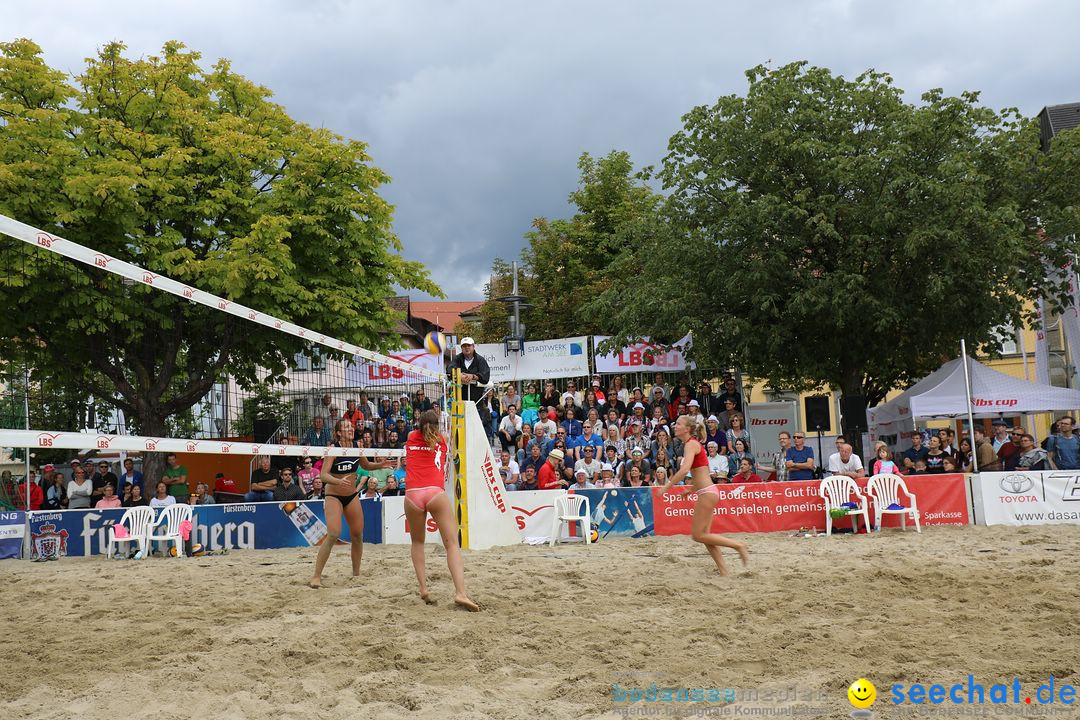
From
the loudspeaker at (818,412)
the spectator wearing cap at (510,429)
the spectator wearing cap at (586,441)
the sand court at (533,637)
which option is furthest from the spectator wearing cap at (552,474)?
the sand court at (533,637)

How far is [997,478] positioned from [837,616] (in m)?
8.05

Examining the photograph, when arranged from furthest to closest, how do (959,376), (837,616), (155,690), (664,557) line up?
(959,376) → (664,557) → (837,616) → (155,690)

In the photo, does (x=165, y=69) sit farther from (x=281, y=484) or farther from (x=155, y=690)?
(x=155, y=690)

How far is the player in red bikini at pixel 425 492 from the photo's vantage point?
714cm

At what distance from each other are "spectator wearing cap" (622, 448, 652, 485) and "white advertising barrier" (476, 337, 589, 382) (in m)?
5.12

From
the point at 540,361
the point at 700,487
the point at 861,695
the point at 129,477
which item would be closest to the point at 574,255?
the point at 540,361

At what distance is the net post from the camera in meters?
11.4

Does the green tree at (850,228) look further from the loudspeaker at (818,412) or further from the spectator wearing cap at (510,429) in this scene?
the spectator wearing cap at (510,429)

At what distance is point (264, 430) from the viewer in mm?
17016

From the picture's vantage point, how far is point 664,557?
32.2 feet

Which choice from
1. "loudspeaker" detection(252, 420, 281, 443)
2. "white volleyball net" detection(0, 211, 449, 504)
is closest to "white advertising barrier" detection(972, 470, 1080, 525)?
"white volleyball net" detection(0, 211, 449, 504)

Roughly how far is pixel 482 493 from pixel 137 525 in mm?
4976

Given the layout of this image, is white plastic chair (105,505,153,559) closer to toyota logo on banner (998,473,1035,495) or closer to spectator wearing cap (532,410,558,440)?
spectator wearing cap (532,410,558,440)

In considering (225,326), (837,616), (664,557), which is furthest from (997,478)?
(225,326)
